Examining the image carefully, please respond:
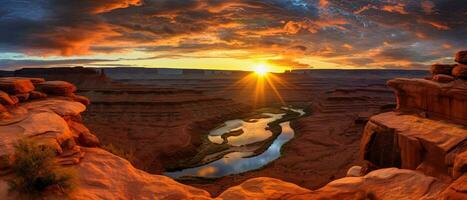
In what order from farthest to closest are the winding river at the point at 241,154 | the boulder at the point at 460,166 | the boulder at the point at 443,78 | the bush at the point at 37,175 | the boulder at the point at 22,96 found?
the winding river at the point at 241,154
the boulder at the point at 443,78
the boulder at the point at 22,96
the boulder at the point at 460,166
the bush at the point at 37,175

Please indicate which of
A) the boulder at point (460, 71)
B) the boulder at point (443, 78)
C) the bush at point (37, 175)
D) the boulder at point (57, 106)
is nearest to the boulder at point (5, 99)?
the boulder at point (57, 106)

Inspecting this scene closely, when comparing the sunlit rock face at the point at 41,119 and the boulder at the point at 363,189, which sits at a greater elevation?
the sunlit rock face at the point at 41,119

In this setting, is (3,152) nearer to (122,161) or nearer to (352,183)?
(122,161)

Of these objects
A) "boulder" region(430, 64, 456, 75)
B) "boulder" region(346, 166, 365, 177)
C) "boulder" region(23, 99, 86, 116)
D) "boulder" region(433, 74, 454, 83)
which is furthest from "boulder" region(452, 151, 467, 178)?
"boulder" region(23, 99, 86, 116)

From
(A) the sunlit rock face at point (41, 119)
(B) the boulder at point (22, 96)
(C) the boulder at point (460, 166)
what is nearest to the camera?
(C) the boulder at point (460, 166)

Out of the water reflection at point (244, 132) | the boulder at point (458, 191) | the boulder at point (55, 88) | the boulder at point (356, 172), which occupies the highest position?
the boulder at point (55, 88)

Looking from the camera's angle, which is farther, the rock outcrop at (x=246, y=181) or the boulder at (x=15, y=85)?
the boulder at (x=15, y=85)

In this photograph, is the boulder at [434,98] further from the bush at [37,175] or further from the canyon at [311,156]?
the bush at [37,175]
